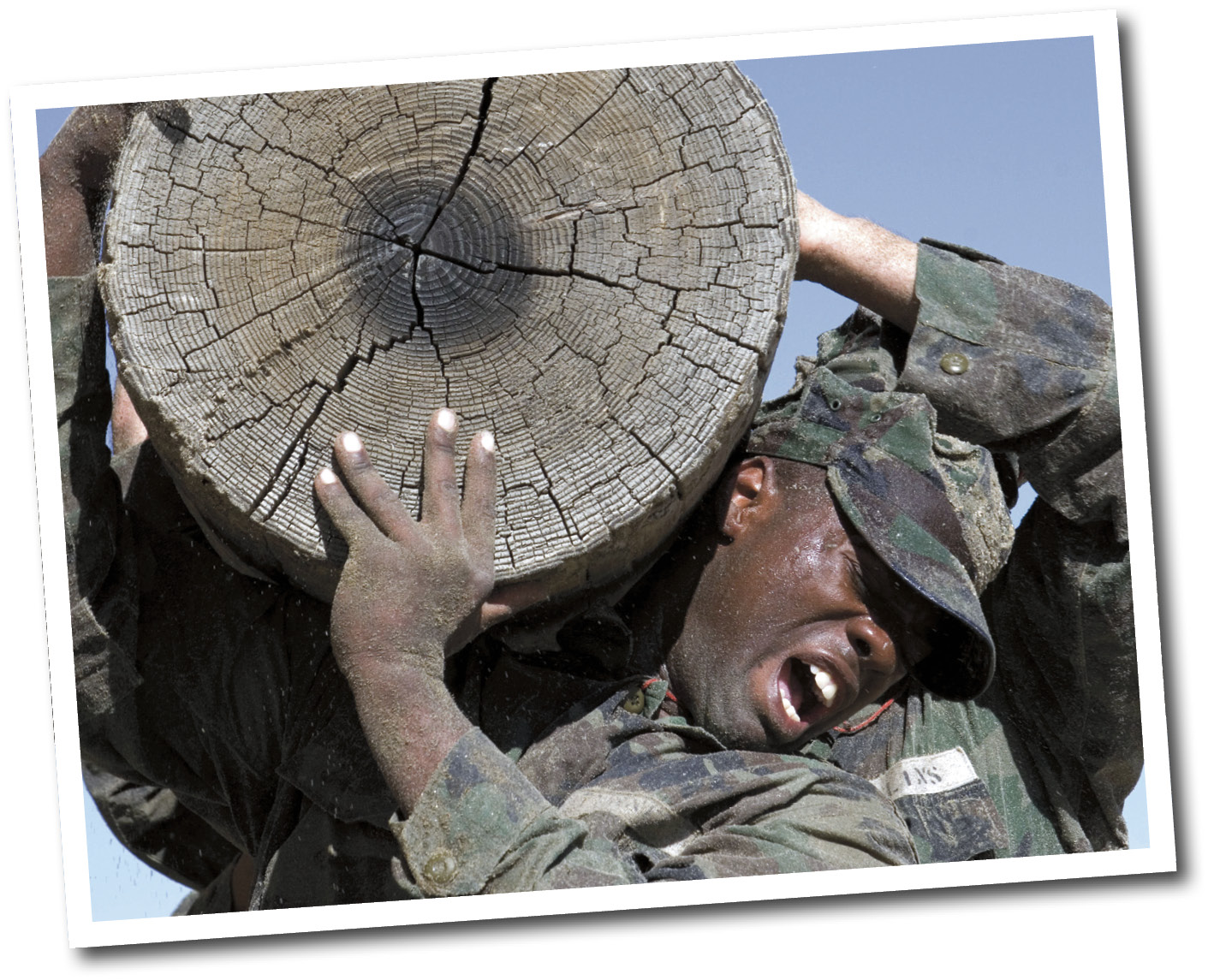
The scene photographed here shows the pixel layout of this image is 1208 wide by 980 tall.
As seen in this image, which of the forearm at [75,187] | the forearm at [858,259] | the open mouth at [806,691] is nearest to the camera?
the forearm at [75,187]

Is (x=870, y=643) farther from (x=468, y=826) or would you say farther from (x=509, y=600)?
(x=468, y=826)

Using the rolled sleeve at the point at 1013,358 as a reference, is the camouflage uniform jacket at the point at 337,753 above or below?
below

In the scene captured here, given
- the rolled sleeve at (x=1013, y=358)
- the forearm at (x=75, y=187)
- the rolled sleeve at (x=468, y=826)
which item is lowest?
the rolled sleeve at (x=468, y=826)

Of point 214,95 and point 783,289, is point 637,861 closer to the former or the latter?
point 783,289

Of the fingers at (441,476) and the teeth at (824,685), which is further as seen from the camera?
the teeth at (824,685)

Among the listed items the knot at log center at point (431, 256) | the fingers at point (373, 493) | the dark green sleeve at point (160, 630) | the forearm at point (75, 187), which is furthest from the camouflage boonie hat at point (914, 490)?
Result: the forearm at point (75, 187)

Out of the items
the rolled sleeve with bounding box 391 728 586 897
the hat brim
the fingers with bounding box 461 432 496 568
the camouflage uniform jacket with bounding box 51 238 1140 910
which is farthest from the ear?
the rolled sleeve with bounding box 391 728 586 897

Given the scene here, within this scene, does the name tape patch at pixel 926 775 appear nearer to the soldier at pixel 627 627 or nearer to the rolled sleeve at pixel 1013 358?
the soldier at pixel 627 627

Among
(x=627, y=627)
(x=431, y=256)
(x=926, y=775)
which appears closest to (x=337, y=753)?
(x=627, y=627)

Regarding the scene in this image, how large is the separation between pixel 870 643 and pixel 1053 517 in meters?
0.92

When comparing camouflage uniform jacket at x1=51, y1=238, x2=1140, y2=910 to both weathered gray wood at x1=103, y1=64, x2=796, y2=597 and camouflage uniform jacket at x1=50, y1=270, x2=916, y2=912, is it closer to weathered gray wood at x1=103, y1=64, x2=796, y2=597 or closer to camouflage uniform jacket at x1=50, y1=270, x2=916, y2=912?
camouflage uniform jacket at x1=50, y1=270, x2=916, y2=912

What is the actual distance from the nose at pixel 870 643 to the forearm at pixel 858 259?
2.28ft

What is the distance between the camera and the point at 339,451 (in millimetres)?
2662

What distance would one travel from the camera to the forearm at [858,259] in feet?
10.9
